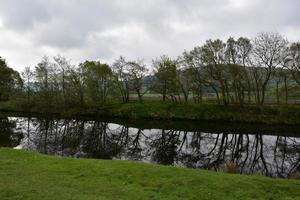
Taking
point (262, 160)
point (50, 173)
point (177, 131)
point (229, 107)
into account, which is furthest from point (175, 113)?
point (50, 173)

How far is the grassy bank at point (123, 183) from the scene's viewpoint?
12.3 m

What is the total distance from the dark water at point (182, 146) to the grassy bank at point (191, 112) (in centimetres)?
823

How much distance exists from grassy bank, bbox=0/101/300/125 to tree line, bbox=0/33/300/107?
2960 mm

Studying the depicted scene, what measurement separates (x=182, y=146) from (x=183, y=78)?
117ft

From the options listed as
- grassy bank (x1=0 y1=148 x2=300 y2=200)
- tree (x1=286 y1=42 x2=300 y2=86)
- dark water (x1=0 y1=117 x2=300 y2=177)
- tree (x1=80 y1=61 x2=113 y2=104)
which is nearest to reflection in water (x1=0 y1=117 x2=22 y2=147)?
dark water (x1=0 y1=117 x2=300 y2=177)

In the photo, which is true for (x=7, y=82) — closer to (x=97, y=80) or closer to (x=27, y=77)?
(x=27, y=77)

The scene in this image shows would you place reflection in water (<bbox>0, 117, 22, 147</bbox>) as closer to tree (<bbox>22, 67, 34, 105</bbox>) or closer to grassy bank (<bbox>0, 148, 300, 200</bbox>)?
grassy bank (<bbox>0, 148, 300, 200</bbox>)

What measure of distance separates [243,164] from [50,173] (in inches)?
664

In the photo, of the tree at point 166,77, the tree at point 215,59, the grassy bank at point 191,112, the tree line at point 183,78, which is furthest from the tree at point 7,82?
the tree at point 215,59

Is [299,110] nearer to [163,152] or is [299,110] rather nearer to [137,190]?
[163,152]

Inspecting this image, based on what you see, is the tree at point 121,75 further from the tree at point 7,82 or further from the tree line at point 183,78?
the tree at point 7,82

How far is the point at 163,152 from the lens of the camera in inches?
1248

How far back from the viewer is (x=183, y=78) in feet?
228

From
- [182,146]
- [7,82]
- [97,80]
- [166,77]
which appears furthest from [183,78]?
[7,82]
